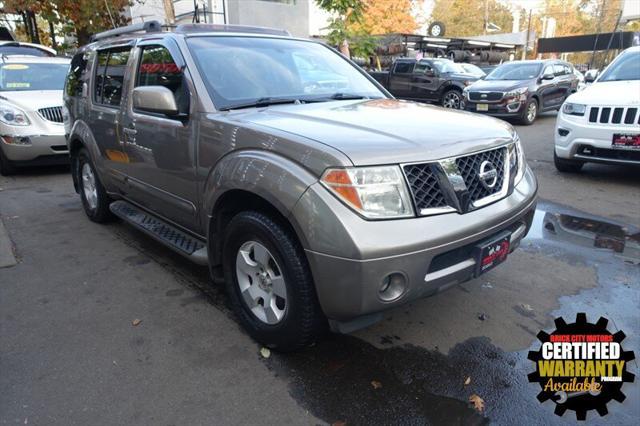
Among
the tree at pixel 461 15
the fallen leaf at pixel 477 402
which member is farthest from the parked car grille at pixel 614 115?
the tree at pixel 461 15

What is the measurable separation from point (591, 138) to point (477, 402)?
493cm

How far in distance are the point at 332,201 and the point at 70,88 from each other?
4.28 m

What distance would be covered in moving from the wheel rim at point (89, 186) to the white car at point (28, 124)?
259cm

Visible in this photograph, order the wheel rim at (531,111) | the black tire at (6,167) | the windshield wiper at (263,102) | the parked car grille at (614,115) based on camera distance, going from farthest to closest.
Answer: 1. the wheel rim at (531,111)
2. the black tire at (6,167)
3. the parked car grille at (614,115)
4. the windshield wiper at (263,102)

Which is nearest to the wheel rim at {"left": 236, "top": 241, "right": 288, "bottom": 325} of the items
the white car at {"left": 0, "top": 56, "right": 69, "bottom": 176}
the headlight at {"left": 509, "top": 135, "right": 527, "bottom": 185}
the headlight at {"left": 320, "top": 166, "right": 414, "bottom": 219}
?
the headlight at {"left": 320, "top": 166, "right": 414, "bottom": 219}

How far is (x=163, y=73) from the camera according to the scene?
340cm

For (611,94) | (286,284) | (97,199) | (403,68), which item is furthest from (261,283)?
(403,68)

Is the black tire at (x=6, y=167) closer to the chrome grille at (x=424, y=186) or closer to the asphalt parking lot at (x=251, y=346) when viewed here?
the asphalt parking lot at (x=251, y=346)

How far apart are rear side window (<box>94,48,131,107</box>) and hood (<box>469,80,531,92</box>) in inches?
398

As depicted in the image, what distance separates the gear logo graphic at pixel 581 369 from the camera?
240 cm

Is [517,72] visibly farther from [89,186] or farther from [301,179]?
[301,179]

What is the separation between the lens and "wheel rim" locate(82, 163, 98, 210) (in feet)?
16.3

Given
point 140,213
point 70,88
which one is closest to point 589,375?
point 140,213

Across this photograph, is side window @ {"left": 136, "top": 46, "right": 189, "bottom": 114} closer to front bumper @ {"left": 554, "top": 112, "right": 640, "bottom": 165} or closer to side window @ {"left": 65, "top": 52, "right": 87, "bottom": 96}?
side window @ {"left": 65, "top": 52, "right": 87, "bottom": 96}
